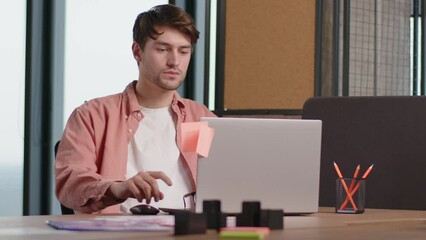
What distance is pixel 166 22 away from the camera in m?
2.59

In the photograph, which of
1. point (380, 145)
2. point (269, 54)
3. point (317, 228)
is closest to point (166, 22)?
point (380, 145)

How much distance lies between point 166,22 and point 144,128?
31 centimetres

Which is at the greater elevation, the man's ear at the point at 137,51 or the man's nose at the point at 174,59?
the man's ear at the point at 137,51

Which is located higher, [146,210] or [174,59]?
[174,59]

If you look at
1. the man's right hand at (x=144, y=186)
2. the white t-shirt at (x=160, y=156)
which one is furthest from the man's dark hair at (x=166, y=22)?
the man's right hand at (x=144, y=186)

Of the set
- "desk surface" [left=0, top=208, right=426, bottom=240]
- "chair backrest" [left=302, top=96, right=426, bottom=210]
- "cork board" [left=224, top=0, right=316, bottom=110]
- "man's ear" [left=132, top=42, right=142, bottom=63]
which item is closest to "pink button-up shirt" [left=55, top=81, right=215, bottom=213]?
"man's ear" [left=132, top=42, right=142, bottom=63]

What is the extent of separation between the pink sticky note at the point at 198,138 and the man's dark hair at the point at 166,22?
69 centimetres

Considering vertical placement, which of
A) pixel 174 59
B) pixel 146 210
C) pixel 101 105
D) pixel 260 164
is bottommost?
pixel 146 210

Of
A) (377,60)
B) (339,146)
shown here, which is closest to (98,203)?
(339,146)

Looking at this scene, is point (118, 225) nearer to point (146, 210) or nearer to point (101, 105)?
point (146, 210)

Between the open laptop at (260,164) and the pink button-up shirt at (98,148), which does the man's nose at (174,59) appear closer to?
the pink button-up shirt at (98,148)

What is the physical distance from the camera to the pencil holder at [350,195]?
2.17 metres

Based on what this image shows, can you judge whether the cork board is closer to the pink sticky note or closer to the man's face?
the man's face

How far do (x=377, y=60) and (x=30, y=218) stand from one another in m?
3.25
